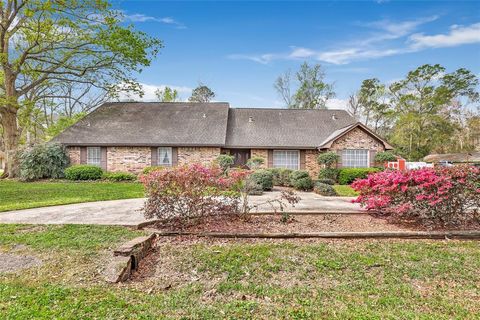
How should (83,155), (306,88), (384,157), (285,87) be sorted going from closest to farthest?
1. (384,157)
2. (83,155)
3. (306,88)
4. (285,87)

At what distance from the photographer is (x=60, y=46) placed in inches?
686

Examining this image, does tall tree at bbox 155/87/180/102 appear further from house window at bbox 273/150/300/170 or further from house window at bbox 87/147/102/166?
house window at bbox 273/150/300/170

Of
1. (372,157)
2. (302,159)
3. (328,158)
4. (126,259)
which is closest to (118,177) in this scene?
(302,159)

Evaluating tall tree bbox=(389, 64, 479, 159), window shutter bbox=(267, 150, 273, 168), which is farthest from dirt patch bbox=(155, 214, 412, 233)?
tall tree bbox=(389, 64, 479, 159)

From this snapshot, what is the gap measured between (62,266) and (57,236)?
1.62m

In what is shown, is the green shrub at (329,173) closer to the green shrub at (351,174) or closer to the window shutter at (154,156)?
the green shrub at (351,174)

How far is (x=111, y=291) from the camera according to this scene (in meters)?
3.43

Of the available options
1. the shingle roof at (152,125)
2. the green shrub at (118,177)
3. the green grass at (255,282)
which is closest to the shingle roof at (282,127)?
the shingle roof at (152,125)

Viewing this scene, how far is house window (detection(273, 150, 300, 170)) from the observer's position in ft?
59.1

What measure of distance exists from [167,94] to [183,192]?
2763 cm

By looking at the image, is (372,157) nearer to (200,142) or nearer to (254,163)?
(254,163)

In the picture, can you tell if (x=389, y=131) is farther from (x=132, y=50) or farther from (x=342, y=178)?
(x=132, y=50)

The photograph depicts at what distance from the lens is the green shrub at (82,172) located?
15.8 meters

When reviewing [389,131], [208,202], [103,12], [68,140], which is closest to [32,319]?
[208,202]
